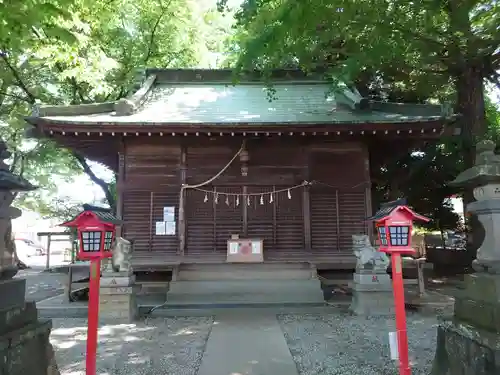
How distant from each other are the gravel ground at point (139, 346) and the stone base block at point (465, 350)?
289 cm

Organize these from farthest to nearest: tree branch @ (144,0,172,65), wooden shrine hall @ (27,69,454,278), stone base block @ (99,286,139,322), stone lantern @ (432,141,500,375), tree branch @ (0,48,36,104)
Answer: tree branch @ (144,0,172,65)
tree branch @ (0,48,36,104)
wooden shrine hall @ (27,69,454,278)
stone base block @ (99,286,139,322)
stone lantern @ (432,141,500,375)

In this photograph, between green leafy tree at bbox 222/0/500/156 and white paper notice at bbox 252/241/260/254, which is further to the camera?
white paper notice at bbox 252/241/260/254

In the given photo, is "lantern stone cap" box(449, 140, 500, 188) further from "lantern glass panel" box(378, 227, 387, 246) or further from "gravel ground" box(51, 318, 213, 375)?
"gravel ground" box(51, 318, 213, 375)

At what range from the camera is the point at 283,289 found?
28.9 feet

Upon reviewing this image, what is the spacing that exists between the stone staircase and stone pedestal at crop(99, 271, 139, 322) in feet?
4.29

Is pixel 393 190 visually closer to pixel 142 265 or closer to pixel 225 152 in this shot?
pixel 225 152

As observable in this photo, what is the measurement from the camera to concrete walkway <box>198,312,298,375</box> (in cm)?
454

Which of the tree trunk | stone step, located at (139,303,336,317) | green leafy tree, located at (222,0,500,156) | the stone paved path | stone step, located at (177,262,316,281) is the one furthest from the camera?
the tree trunk

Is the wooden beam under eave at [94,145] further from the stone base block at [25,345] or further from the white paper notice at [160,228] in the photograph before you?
the stone base block at [25,345]

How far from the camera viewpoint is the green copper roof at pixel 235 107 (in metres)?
8.69

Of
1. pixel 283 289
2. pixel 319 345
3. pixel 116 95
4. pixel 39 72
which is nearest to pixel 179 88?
pixel 116 95

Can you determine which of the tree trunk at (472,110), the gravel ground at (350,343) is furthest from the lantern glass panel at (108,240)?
the tree trunk at (472,110)

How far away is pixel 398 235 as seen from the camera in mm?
4215

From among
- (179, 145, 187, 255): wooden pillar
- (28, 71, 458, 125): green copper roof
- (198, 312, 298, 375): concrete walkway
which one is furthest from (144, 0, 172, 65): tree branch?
(198, 312, 298, 375): concrete walkway
